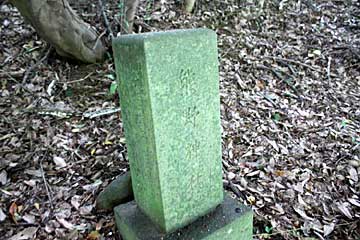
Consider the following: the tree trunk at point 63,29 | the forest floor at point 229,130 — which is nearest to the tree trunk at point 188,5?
the forest floor at point 229,130

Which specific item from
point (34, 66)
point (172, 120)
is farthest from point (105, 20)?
point (172, 120)

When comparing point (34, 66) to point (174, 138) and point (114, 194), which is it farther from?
point (174, 138)

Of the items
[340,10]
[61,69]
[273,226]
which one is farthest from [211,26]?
[273,226]

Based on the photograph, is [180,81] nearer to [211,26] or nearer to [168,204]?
[168,204]

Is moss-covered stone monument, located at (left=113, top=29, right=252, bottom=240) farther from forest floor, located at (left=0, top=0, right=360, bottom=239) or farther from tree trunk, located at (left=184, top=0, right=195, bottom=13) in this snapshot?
tree trunk, located at (left=184, top=0, right=195, bottom=13)

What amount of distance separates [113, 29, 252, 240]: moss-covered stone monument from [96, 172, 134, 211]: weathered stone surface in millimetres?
195

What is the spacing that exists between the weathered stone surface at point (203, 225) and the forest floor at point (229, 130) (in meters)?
0.24

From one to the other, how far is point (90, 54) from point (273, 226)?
2.65 meters

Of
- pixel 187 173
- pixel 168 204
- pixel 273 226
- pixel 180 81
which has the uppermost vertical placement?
pixel 180 81

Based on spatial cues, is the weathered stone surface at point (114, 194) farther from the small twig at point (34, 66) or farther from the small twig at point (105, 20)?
the small twig at point (105, 20)

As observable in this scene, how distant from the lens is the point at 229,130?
10.3ft

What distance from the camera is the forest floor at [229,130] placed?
88.2 inches

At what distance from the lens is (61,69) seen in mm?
3467

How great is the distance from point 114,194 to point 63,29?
194 cm
